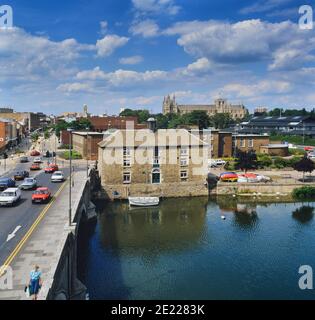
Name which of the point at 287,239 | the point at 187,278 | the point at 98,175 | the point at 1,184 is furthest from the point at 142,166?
the point at 187,278

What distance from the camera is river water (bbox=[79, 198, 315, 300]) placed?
2586 cm

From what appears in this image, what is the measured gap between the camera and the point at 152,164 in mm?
52750

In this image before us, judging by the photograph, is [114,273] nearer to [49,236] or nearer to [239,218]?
[49,236]

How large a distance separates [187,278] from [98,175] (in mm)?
31155

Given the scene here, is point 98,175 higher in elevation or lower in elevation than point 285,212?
higher

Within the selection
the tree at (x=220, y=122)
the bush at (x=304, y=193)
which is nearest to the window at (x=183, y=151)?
the bush at (x=304, y=193)

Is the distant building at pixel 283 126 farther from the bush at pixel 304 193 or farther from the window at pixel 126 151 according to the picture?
the window at pixel 126 151

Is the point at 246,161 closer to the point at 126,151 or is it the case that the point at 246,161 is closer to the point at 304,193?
the point at 304,193

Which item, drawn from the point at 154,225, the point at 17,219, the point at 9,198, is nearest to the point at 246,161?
the point at 154,225

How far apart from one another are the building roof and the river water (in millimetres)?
8741

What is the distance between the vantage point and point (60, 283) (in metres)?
18.0

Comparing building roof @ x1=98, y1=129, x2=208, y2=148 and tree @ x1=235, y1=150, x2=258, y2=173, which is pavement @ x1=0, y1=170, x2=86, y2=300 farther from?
tree @ x1=235, y1=150, x2=258, y2=173

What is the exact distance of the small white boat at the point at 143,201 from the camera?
4867 cm

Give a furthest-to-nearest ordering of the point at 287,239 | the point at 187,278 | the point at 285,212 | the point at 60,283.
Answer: the point at 285,212 → the point at 287,239 → the point at 187,278 → the point at 60,283
